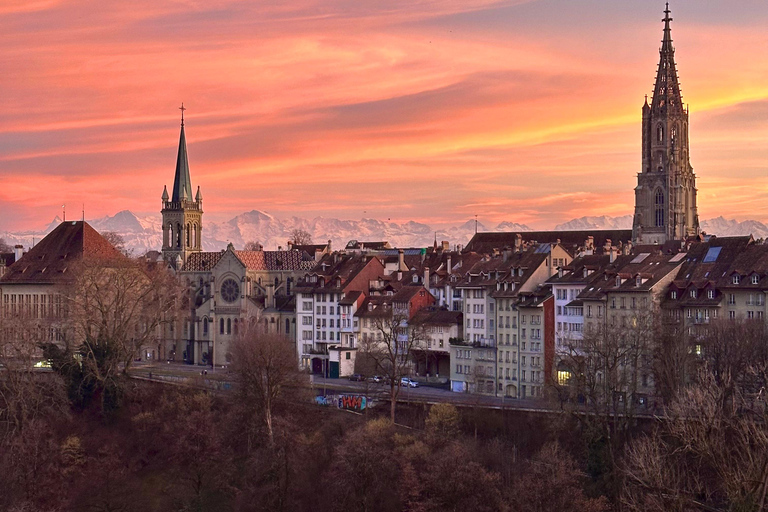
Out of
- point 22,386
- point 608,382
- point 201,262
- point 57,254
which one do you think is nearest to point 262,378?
point 22,386

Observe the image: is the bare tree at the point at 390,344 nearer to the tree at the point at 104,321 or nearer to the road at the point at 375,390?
the road at the point at 375,390

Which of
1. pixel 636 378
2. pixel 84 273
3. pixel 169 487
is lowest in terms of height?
pixel 169 487

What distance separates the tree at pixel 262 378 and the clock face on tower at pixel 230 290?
1616 inches

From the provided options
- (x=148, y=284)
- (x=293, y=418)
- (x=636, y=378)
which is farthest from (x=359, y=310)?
(x=636, y=378)

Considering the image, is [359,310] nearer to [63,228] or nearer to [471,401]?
[471,401]

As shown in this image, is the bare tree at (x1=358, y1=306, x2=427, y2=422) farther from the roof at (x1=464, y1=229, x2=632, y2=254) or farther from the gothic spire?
the gothic spire

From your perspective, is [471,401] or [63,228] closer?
[471,401]

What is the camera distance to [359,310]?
438 ft

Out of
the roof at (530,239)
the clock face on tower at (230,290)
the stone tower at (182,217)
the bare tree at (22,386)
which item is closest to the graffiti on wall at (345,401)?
the bare tree at (22,386)

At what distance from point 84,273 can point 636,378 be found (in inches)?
2249

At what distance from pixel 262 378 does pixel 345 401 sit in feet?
21.5

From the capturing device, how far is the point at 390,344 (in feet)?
381

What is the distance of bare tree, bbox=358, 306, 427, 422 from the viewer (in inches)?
4318

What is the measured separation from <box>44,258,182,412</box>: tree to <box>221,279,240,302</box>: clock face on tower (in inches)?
602
